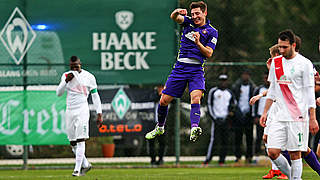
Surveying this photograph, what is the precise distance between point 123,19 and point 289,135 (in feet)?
27.8

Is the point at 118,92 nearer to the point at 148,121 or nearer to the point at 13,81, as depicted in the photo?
the point at 148,121

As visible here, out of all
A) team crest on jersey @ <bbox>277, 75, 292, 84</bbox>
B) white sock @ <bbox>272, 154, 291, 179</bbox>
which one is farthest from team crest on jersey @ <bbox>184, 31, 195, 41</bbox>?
white sock @ <bbox>272, 154, 291, 179</bbox>

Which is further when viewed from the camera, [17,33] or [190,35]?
[17,33]

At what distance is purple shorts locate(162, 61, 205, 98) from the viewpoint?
10.7 m

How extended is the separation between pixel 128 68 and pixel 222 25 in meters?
3.81

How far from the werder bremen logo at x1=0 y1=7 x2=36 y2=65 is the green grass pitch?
3044mm

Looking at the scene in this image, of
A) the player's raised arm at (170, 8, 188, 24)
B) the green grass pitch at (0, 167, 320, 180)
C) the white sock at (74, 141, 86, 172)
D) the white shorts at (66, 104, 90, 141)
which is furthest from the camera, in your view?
the white shorts at (66, 104, 90, 141)

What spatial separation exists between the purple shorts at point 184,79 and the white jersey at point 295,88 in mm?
2056

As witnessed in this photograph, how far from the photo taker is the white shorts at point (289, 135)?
8.79m

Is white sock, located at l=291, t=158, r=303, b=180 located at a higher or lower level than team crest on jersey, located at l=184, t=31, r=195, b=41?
lower

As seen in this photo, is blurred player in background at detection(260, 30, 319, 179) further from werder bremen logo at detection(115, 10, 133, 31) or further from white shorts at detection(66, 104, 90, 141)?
werder bremen logo at detection(115, 10, 133, 31)

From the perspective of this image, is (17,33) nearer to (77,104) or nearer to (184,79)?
(77,104)

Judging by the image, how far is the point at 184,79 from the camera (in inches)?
423

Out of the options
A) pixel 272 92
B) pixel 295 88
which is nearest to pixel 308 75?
pixel 295 88
